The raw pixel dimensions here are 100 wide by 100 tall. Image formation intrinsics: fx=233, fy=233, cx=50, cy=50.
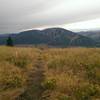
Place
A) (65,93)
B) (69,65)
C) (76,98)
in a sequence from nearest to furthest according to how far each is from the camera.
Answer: (76,98)
(65,93)
(69,65)

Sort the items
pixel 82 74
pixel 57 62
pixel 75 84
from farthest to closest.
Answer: pixel 57 62, pixel 82 74, pixel 75 84

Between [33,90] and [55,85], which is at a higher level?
[55,85]

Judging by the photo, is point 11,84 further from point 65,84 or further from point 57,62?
point 57,62

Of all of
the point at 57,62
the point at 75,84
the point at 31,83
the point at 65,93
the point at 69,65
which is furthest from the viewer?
the point at 57,62

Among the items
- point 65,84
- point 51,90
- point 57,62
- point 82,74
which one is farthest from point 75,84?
point 57,62

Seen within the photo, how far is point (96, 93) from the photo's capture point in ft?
32.4

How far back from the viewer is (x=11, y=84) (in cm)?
1191

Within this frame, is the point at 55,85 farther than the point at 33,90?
Yes

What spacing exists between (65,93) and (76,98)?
730 millimetres

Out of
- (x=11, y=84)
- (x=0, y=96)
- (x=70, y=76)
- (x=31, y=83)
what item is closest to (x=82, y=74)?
(x=70, y=76)

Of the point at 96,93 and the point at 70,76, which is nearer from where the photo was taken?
the point at 96,93

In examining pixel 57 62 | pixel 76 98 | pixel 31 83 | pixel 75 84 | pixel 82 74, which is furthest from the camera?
pixel 57 62

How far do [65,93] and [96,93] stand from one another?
4.31 feet

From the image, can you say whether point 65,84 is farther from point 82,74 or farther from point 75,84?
point 82,74
